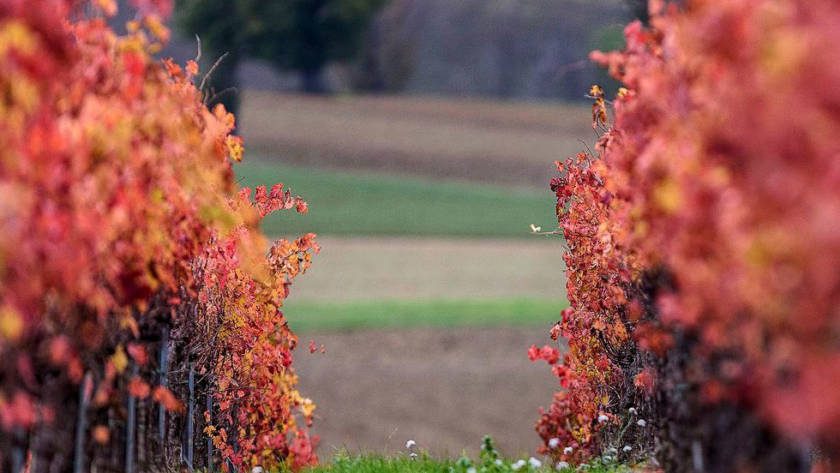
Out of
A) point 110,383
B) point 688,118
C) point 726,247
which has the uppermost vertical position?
point 688,118

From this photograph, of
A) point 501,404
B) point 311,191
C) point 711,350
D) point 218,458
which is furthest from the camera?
point 311,191

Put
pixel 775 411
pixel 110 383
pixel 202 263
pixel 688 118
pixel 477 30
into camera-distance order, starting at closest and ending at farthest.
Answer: pixel 775 411
pixel 688 118
pixel 110 383
pixel 202 263
pixel 477 30

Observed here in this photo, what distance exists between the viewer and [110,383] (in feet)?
12.7

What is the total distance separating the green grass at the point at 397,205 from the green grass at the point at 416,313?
28.3ft

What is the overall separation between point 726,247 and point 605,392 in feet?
11.2

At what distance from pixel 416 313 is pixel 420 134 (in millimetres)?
26247

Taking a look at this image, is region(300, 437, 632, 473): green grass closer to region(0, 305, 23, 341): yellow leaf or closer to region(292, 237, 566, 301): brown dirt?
region(0, 305, 23, 341): yellow leaf

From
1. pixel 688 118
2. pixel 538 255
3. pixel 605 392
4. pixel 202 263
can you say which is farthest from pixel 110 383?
pixel 538 255

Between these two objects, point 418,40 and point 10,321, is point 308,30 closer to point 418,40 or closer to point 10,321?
point 418,40

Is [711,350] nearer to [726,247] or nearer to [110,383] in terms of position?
[726,247]

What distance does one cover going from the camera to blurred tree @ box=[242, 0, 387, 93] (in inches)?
1823

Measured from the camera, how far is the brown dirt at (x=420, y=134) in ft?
122

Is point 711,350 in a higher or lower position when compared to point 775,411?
higher

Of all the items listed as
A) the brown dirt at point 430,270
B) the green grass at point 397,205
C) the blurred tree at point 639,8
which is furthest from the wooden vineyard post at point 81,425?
the green grass at point 397,205
